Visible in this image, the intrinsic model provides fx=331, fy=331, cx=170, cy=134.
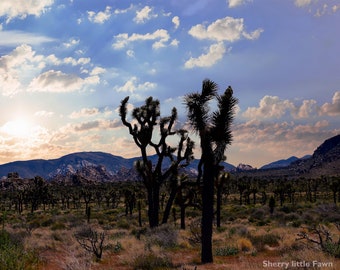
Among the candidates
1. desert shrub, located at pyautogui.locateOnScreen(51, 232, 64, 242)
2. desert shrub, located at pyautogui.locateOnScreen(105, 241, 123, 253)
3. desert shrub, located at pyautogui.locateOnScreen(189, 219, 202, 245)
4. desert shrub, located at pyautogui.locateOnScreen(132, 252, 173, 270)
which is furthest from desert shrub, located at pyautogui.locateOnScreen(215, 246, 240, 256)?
desert shrub, located at pyautogui.locateOnScreen(51, 232, 64, 242)

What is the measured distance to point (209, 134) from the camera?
13852 millimetres

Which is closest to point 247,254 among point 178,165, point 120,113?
point 178,165

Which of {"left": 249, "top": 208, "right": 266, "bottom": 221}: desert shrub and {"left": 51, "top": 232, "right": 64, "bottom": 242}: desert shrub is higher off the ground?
{"left": 51, "top": 232, "right": 64, "bottom": 242}: desert shrub

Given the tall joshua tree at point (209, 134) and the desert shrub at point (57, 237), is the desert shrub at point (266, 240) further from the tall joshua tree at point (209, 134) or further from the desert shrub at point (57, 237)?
the desert shrub at point (57, 237)

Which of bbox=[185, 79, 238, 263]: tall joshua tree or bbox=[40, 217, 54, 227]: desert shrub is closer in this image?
bbox=[185, 79, 238, 263]: tall joshua tree

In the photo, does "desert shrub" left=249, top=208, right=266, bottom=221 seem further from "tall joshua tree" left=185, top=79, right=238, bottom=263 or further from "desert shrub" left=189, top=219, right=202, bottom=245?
"tall joshua tree" left=185, top=79, right=238, bottom=263

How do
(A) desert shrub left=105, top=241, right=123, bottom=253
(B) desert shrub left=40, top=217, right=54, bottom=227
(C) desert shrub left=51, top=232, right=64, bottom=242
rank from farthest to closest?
(B) desert shrub left=40, top=217, right=54, bottom=227 < (C) desert shrub left=51, top=232, right=64, bottom=242 < (A) desert shrub left=105, top=241, right=123, bottom=253

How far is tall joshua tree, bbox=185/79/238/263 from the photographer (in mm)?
13734

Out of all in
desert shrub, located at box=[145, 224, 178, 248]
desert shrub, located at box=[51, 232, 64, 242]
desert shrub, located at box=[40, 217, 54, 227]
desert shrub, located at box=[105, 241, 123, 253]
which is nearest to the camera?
desert shrub, located at box=[105, 241, 123, 253]

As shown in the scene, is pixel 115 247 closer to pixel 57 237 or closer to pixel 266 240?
pixel 57 237

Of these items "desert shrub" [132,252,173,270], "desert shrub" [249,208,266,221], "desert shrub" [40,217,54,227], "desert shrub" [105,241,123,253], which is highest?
"desert shrub" [132,252,173,270]

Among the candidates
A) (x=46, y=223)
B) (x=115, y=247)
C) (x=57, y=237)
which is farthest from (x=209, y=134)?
(x=46, y=223)

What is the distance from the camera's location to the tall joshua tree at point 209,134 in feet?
45.1

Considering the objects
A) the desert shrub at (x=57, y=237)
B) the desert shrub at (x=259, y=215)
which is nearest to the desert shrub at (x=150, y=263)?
the desert shrub at (x=57, y=237)
